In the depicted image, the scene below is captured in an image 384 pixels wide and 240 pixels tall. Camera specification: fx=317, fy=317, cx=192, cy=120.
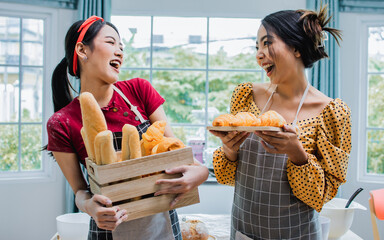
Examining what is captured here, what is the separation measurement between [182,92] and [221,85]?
0.45 metres

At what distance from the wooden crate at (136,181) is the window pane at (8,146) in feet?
9.42

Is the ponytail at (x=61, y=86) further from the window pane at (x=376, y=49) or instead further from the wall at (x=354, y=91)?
the window pane at (x=376, y=49)

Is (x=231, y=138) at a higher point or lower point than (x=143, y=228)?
higher

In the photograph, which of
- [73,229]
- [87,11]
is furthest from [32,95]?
[73,229]

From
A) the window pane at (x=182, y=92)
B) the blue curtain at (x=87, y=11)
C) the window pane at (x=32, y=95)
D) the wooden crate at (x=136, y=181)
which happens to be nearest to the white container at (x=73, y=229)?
the wooden crate at (x=136, y=181)

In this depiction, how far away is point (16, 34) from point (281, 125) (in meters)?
3.36

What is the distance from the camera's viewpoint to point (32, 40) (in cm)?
343

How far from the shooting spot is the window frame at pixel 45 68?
328cm

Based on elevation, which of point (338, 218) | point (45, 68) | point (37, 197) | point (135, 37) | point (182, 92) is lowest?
point (37, 197)

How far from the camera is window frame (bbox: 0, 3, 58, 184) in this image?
3.28 m

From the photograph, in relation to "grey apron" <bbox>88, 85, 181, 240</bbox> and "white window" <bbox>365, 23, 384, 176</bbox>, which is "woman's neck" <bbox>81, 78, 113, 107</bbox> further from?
"white window" <bbox>365, 23, 384, 176</bbox>

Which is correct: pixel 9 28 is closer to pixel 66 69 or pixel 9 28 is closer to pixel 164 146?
pixel 66 69

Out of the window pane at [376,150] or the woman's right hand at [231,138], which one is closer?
the woman's right hand at [231,138]

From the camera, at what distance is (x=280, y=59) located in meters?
1.21
